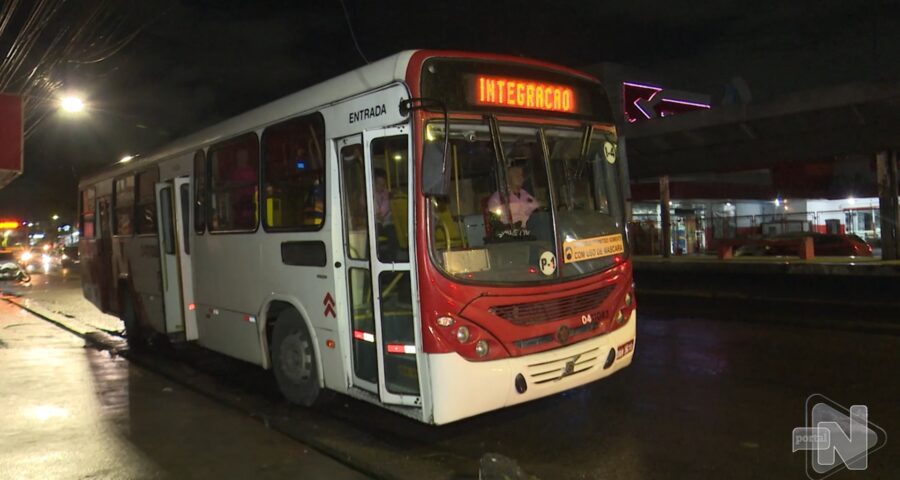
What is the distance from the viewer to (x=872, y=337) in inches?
389

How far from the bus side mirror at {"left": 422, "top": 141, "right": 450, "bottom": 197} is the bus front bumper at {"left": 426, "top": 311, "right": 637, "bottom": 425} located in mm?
1201

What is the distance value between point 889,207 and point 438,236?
1288 cm

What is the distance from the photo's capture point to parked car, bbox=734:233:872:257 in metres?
17.9

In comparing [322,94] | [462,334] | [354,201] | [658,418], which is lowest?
[658,418]

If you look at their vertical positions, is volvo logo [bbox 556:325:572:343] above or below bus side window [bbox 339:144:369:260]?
below

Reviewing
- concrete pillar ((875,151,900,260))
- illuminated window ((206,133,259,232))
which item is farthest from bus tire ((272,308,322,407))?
concrete pillar ((875,151,900,260))

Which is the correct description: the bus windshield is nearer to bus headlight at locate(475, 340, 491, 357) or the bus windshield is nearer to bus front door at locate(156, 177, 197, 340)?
bus headlight at locate(475, 340, 491, 357)

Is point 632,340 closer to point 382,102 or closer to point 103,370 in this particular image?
point 382,102

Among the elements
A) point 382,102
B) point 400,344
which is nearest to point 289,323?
point 400,344

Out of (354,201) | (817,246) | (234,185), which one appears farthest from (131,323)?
(817,246)

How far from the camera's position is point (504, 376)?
5.18 m

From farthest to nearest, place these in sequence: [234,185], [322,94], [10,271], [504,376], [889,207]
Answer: [10,271] → [889,207] → [234,185] → [322,94] → [504,376]

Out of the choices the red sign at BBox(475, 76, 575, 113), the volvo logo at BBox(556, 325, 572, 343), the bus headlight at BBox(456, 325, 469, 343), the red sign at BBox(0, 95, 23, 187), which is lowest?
the volvo logo at BBox(556, 325, 572, 343)

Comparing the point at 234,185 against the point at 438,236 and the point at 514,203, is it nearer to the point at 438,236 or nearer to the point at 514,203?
the point at 438,236
